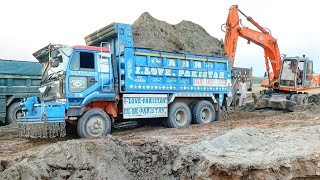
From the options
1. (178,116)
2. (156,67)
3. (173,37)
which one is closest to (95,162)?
(156,67)

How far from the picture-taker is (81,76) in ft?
31.1

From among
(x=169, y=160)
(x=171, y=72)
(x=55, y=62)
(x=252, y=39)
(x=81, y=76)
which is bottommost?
(x=169, y=160)

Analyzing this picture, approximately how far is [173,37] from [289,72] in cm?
711

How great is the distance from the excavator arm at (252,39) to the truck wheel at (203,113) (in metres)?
3.04

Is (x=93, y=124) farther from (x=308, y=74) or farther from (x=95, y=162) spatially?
(x=308, y=74)

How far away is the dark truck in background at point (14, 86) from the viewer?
43.1 ft

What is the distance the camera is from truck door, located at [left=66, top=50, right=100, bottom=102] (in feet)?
30.5

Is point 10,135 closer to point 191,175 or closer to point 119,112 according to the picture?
point 119,112

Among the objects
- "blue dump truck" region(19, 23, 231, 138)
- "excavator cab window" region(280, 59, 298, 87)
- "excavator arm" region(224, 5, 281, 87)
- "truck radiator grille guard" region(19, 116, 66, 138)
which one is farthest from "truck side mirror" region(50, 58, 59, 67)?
"excavator cab window" region(280, 59, 298, 87)

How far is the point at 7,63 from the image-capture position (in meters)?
13.7

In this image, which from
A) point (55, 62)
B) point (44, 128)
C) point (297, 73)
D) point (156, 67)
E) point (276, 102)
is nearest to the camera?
point (44, 128)

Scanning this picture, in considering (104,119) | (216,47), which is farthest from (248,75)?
(104,119)

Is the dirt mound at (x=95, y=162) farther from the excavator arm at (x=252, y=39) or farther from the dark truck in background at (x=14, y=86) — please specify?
the excavator arm at (x=252, y=39)

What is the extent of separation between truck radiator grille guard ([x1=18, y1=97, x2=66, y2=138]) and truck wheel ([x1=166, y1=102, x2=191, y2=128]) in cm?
363
